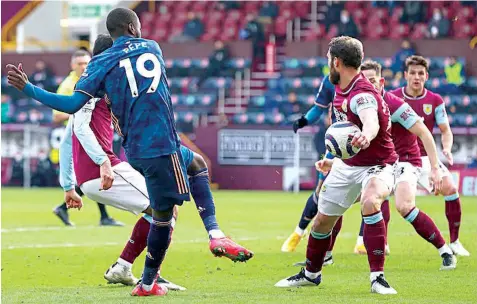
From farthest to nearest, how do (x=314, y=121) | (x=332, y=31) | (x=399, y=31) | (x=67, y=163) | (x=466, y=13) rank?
(x=332, y=31)
(x=399, y=31)
(x=466, y=13)
(x=314, y=121)
(x=67, y=163)

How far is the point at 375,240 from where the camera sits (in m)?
7.57

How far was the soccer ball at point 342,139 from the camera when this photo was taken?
7.40 metres

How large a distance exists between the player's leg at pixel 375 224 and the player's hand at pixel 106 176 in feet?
6.07

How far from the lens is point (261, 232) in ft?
45.2

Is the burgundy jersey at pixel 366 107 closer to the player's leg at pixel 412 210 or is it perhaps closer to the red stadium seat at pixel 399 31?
the player's leg at pixel 412 210

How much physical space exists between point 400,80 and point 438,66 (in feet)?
5.37

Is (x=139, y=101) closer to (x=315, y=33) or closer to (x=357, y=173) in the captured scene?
(x=357, y=173)

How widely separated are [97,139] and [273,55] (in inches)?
886

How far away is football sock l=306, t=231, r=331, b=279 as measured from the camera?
800 centimetres

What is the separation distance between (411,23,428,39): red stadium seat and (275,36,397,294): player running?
21.5 metres

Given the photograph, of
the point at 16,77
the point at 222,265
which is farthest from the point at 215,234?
the point at 222,265

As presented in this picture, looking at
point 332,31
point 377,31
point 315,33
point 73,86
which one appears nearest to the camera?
point 73,86

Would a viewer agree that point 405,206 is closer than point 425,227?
Yes

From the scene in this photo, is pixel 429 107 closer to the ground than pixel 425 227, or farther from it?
farther from it
